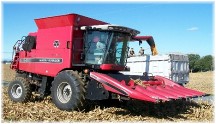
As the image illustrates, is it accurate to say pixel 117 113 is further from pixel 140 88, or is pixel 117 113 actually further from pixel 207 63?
pixel 207 63

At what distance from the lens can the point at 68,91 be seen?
8.66m

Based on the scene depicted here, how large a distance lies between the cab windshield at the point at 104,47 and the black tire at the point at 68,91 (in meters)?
0.85

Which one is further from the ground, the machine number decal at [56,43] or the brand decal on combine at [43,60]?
the machine number decal at [56,43]

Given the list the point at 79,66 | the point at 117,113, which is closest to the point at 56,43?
the point at 79,66

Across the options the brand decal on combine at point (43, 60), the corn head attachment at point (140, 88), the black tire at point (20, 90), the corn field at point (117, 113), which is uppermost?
the brand decal on combine at point (43, 60)

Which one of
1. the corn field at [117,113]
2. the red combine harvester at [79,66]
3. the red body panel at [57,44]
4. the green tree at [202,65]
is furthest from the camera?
the green tree at [202,65]

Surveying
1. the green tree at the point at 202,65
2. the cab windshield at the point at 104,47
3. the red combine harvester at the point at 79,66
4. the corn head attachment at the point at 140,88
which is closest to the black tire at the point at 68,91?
the red combine harvester at the point at 79,66

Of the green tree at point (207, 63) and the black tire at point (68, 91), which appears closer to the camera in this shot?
the black tire at point (68, 91)

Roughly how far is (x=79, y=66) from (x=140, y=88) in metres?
2.21

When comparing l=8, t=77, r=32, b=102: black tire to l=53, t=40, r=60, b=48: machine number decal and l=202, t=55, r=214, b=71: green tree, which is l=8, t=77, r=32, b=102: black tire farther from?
l=202, t=55, r=214, b=71: green tree

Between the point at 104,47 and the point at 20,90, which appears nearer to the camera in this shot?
the point at 104,47

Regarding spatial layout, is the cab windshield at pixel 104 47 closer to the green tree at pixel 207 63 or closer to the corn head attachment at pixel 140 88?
the corn head attachment at pixel 140 88

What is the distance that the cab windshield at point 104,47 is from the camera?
28.7ft

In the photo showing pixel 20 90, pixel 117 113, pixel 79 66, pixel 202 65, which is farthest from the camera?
pixel 202 65
